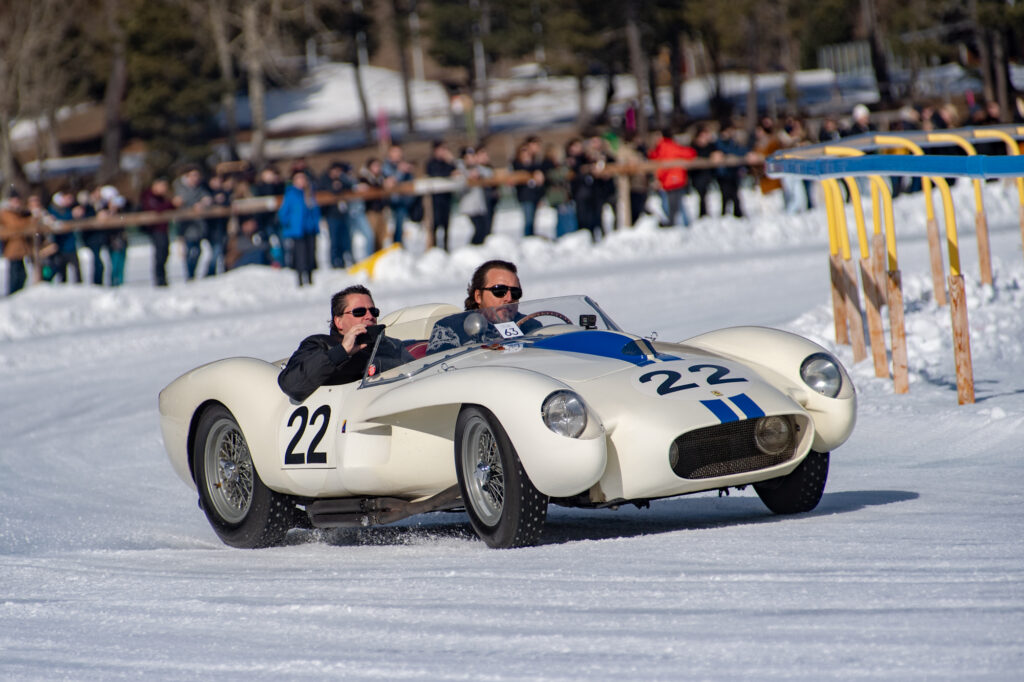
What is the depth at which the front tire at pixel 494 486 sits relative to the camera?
5641mm

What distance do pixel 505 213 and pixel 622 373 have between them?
29556 mm

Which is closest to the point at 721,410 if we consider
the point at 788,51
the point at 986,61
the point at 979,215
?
the point at 979,215

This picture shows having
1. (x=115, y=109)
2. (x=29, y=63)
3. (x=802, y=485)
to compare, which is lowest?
(x=802, y=485)

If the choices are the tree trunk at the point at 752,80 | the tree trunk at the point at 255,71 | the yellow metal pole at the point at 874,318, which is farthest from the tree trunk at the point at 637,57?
the yellow metal pole at the point at 874,318

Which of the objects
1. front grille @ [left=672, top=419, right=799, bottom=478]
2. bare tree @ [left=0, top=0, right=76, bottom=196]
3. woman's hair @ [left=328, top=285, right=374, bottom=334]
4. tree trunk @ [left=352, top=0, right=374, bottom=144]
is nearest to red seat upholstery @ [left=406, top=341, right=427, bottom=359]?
woman's hair @ [left=328, top=285, right=374, bottom=334]

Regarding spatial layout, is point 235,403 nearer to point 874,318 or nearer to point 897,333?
point 897,333

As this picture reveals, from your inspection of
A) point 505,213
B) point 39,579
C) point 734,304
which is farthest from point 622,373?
point 505,213

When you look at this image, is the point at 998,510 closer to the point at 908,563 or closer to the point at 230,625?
→ the point at 908,563

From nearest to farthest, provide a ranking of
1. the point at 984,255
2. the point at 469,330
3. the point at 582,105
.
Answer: the point at 469,330 < the point at 984,255 < the point at 582,105

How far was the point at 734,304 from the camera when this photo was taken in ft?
48.2

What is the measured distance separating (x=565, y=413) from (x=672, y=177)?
16.7m

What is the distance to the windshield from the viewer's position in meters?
6.52

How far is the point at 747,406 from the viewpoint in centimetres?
570

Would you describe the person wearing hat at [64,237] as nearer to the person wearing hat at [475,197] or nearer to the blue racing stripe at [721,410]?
the person wearing hat at [475,197]
